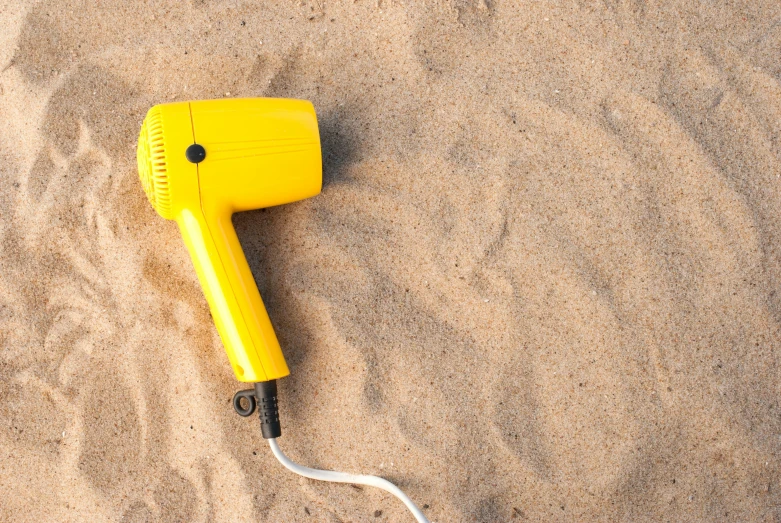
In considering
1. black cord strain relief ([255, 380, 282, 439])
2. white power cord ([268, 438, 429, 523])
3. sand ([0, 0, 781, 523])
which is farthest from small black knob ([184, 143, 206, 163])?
white power cord ([268, 438, 429, 523])

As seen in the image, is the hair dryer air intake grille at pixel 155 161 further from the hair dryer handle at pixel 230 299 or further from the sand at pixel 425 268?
the sand at pixel 425 268

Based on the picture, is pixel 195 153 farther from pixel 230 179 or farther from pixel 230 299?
pixel 230 299

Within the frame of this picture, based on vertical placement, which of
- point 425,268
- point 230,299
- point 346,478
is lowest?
point 346,478

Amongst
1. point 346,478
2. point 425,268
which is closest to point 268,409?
point 346,478

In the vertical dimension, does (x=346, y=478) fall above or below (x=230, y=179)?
below

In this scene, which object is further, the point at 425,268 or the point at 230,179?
the point at 425,268

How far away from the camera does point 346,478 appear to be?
1395 millimetres

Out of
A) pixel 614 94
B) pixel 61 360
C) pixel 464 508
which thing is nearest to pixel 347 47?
pixel 614 94

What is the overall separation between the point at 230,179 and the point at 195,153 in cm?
8

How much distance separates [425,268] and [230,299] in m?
0.43

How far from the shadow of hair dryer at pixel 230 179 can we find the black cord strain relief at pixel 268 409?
0.11ft

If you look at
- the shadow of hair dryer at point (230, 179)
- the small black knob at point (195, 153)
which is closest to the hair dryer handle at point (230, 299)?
the shadow of hair dryer at point (230, 179)

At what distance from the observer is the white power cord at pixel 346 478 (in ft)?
4.48

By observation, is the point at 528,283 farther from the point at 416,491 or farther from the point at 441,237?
the point at 416,491
